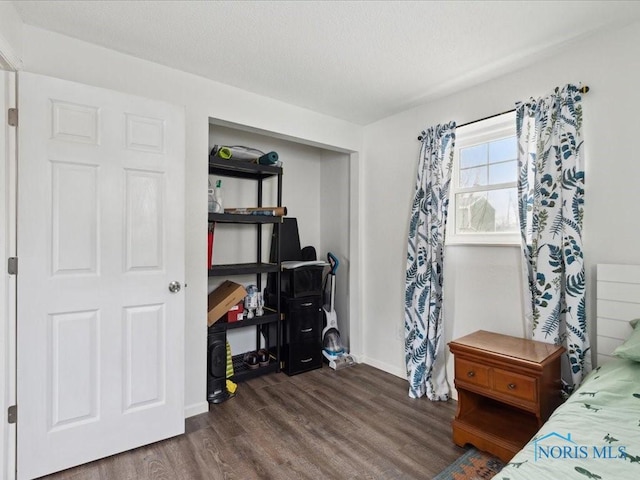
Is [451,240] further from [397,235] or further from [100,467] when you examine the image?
[100,467]

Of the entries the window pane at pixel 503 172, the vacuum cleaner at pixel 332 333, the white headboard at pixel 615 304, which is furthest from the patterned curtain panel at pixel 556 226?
the vacuum cleaner at pixel 332 333

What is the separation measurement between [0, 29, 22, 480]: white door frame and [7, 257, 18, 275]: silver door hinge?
16mm

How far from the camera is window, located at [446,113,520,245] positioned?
95.4 inches

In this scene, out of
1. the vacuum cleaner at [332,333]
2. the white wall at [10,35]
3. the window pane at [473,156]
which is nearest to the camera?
the white wall at [10,35]

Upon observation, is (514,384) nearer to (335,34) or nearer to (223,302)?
(223,302)

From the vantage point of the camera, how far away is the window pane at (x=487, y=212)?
7.97ft

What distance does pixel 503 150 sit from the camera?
2.48 meters

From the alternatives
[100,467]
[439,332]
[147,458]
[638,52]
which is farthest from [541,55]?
[100,467]

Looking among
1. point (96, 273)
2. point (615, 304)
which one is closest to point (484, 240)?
point (615, 304)

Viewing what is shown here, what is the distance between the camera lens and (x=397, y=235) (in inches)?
123

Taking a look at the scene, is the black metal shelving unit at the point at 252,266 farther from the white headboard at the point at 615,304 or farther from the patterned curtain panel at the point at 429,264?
the white headboard at the point at 615,304

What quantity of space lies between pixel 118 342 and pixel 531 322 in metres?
2.57

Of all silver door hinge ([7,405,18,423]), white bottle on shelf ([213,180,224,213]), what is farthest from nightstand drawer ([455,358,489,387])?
silver door hinge ([7,405,18,423])

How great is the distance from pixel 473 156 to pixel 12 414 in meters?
3.37
